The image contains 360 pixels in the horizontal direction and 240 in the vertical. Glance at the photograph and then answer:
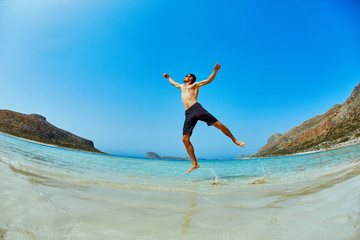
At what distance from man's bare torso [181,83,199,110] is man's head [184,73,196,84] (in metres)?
0.27

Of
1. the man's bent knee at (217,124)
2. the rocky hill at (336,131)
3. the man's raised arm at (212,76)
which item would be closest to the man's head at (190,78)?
the man's raised arm at (212,76)

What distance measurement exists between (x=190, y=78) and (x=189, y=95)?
0.69 meters

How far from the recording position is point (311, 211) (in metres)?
1.73

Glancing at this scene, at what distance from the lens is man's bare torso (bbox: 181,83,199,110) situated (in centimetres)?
468

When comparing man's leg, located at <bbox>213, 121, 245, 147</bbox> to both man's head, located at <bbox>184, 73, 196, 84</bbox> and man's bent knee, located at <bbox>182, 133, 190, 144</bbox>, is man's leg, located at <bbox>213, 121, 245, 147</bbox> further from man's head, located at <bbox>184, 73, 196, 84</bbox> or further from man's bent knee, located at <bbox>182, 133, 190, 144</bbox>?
man's head, located at <bbox>184, 73, 196, 84</bbox>

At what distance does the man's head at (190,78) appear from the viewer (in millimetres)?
5091

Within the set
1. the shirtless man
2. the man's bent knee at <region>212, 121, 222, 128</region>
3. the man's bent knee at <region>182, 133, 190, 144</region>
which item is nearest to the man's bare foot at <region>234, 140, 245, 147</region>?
the shirtless man

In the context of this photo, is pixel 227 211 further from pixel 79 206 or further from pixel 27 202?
pixel 27 202

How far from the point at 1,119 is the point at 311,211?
80.7 meters

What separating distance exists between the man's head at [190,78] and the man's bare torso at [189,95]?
0.89 ft

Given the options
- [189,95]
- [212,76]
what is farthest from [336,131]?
[189,95]

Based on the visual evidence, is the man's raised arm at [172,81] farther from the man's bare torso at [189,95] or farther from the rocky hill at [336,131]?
the rocky hill at [336,131]

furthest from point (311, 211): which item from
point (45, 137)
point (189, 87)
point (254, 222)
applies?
point (45, 137)

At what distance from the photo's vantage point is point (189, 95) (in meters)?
4.73
